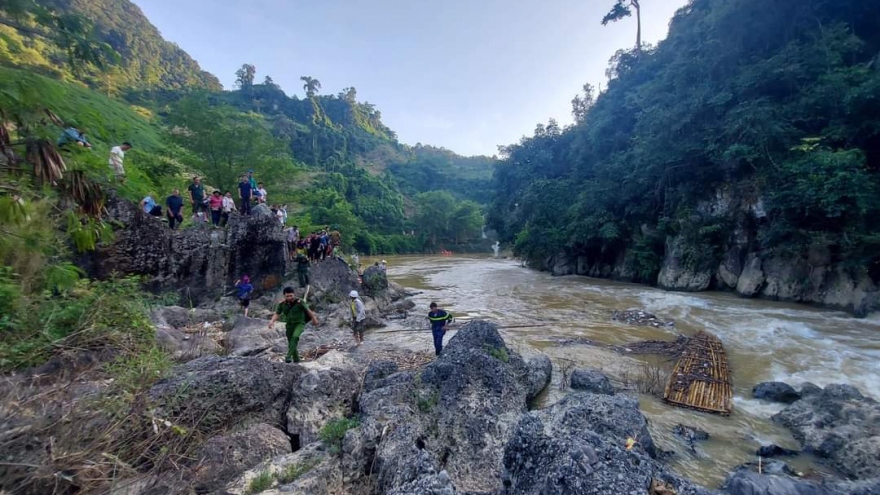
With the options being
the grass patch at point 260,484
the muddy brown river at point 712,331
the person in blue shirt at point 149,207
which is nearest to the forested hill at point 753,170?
the muddy brown river at point 712,331

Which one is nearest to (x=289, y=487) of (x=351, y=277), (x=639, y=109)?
(x=351, y=277)

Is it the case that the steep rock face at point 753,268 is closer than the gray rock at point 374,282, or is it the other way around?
the steep rock face at point 753,268

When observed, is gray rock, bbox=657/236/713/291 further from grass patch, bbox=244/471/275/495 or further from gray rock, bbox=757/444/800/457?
grass patch, bbox=244/471/275/495

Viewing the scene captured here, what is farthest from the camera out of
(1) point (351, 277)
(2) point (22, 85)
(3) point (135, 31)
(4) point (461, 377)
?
(3) point (135, 31)

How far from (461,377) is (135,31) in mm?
109553

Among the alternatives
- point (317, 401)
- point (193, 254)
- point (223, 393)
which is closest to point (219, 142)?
point (193, 254)

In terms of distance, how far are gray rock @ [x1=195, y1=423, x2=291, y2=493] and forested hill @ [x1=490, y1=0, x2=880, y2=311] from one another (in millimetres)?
17674

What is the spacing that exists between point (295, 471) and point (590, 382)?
16.8 ft

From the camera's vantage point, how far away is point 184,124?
19844 mm

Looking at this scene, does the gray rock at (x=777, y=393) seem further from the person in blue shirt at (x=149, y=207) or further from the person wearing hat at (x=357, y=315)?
the person in blue shirt at (x=149, y=207)

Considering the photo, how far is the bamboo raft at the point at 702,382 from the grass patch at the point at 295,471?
589 cm

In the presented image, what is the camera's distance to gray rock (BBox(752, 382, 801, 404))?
6.62 m

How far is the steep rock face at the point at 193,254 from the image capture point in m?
10.6

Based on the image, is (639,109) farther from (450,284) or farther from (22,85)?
(22,85)
